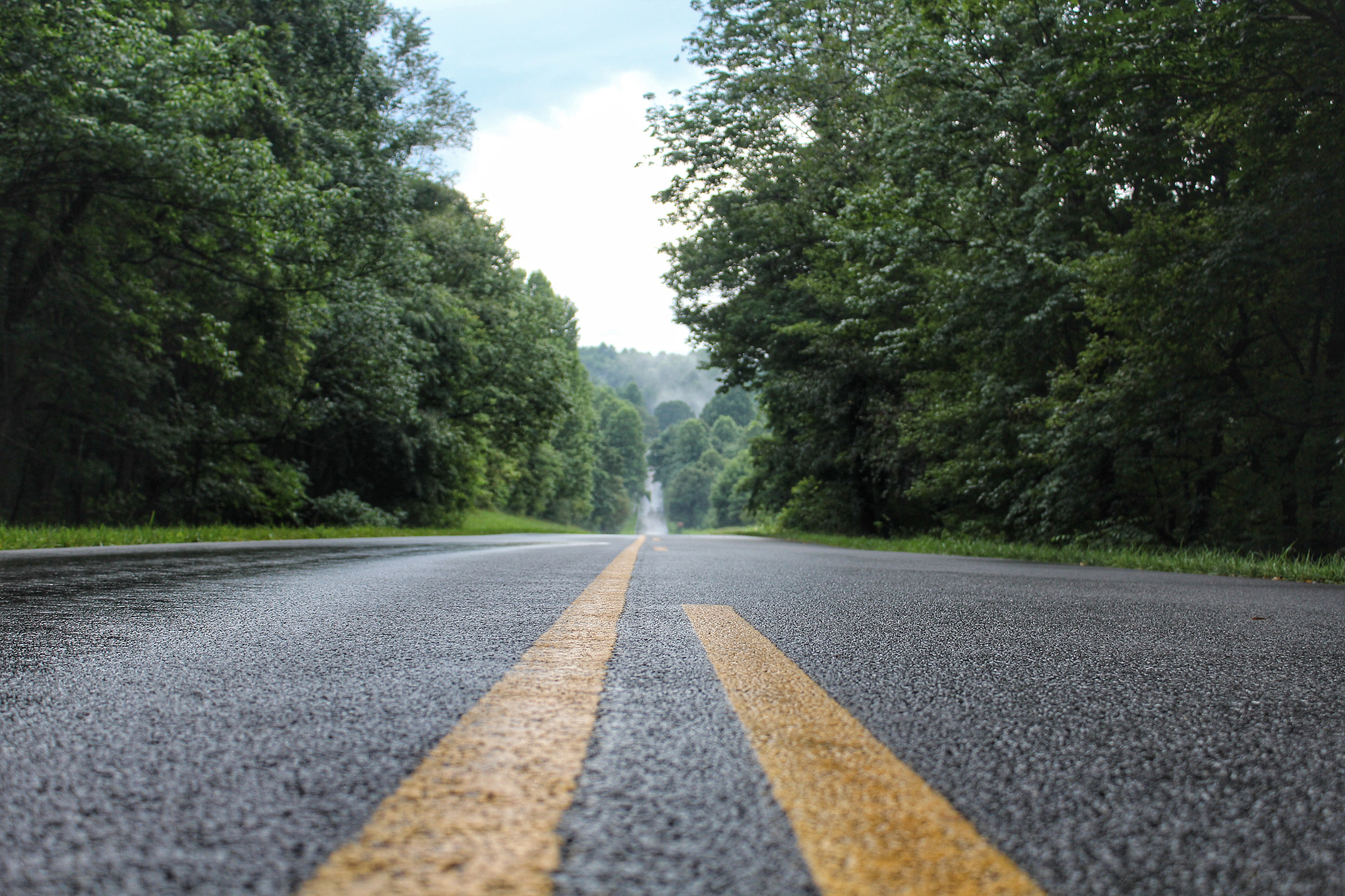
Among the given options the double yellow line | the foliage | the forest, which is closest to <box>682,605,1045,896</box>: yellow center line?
the double yellow line

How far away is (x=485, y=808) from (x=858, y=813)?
0.50m

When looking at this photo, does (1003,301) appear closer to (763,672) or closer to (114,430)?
(763,672)

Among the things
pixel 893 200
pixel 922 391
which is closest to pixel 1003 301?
pixel 893 200

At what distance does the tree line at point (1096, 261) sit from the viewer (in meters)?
9.52

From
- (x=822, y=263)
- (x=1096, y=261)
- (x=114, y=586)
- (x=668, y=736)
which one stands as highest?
(x=822, y=263)

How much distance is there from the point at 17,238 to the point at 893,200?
589 inches

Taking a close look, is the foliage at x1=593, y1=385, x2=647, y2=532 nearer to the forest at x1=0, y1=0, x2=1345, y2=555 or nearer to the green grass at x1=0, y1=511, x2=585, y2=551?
the forest at x1=0, y1=0, x2=1345, y2=555

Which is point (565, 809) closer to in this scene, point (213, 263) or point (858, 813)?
point (858, 813)

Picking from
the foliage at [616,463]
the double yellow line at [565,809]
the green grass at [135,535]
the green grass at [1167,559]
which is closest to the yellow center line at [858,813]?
the double yellow line at [565,809]

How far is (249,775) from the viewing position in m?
1.34

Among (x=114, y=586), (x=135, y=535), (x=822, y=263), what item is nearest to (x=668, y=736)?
(x=114, y=586)

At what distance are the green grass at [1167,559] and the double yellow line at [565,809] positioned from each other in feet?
24.5

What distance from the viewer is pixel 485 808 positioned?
3.83 feet

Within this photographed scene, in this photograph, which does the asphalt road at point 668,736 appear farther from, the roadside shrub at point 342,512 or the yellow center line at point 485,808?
the roadside shrub at point 342,512
